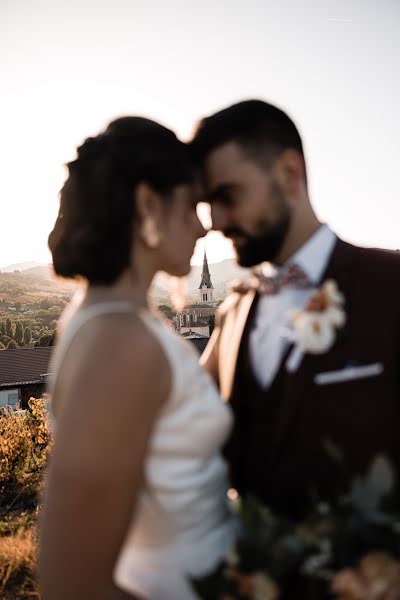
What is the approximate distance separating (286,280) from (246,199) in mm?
428

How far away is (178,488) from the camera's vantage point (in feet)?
6.17

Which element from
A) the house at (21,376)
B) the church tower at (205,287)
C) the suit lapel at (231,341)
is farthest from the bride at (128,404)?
the church tower at (205,287)

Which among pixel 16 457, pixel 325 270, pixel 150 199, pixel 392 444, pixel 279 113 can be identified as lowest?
pixel 16 457

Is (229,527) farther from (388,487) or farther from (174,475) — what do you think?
(388,487)

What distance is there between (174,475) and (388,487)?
721 mm

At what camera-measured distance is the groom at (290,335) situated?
1999mm

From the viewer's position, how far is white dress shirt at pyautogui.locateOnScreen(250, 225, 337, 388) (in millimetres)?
2305

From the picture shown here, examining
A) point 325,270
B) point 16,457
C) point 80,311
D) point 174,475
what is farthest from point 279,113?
point 16,457

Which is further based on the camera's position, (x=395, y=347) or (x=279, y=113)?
(x=279, y=113)

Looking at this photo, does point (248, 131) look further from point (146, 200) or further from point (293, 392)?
point (293, 392)

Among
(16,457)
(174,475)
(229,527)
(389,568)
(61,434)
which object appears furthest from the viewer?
(16,457)

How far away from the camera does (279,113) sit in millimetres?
2621

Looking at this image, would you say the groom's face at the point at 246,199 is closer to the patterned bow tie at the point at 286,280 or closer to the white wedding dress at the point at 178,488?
the patterned bow tie at the point at 286,280

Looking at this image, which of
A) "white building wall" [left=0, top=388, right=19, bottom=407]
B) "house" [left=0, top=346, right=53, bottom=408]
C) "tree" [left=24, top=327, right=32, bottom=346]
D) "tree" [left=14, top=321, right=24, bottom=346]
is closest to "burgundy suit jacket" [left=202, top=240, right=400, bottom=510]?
"house" [left=0, top=346, right=53, bottom=408]
